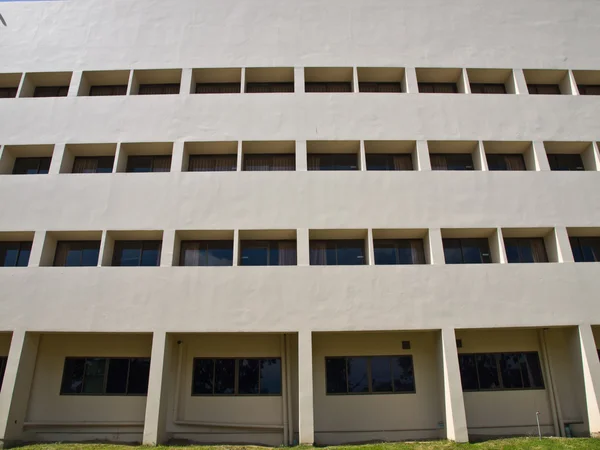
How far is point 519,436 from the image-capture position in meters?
14.5

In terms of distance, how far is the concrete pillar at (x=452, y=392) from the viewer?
1367 cm

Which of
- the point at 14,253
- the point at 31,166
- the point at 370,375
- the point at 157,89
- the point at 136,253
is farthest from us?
the point at 157,89

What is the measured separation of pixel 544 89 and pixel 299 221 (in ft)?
43.0

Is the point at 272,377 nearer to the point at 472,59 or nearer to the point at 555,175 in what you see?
the point at 555,175

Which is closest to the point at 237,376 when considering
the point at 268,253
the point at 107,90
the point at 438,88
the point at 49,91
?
the point at 268,253

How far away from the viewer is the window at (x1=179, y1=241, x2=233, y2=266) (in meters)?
16.2

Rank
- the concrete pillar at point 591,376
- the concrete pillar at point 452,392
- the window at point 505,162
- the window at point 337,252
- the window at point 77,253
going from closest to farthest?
the concrete pillar at point 452,392 → the concrete pillar at point 591,376 → the window at point 337,252 → the window at point 77,253 → the window at point 505,162

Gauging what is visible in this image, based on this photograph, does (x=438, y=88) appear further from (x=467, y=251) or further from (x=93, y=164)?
(x=93, y=164)

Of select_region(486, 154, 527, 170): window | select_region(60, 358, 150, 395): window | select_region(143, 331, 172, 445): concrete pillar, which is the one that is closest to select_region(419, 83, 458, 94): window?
select_region(486, 154, 527, 170): window

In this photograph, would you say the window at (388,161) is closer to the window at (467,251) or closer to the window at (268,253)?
the window at (467,251)

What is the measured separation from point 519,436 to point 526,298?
185 inches

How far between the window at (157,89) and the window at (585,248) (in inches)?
703

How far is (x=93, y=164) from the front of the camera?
18.0 m

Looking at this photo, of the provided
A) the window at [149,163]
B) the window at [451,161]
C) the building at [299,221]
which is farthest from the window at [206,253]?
the window at [451,161]
